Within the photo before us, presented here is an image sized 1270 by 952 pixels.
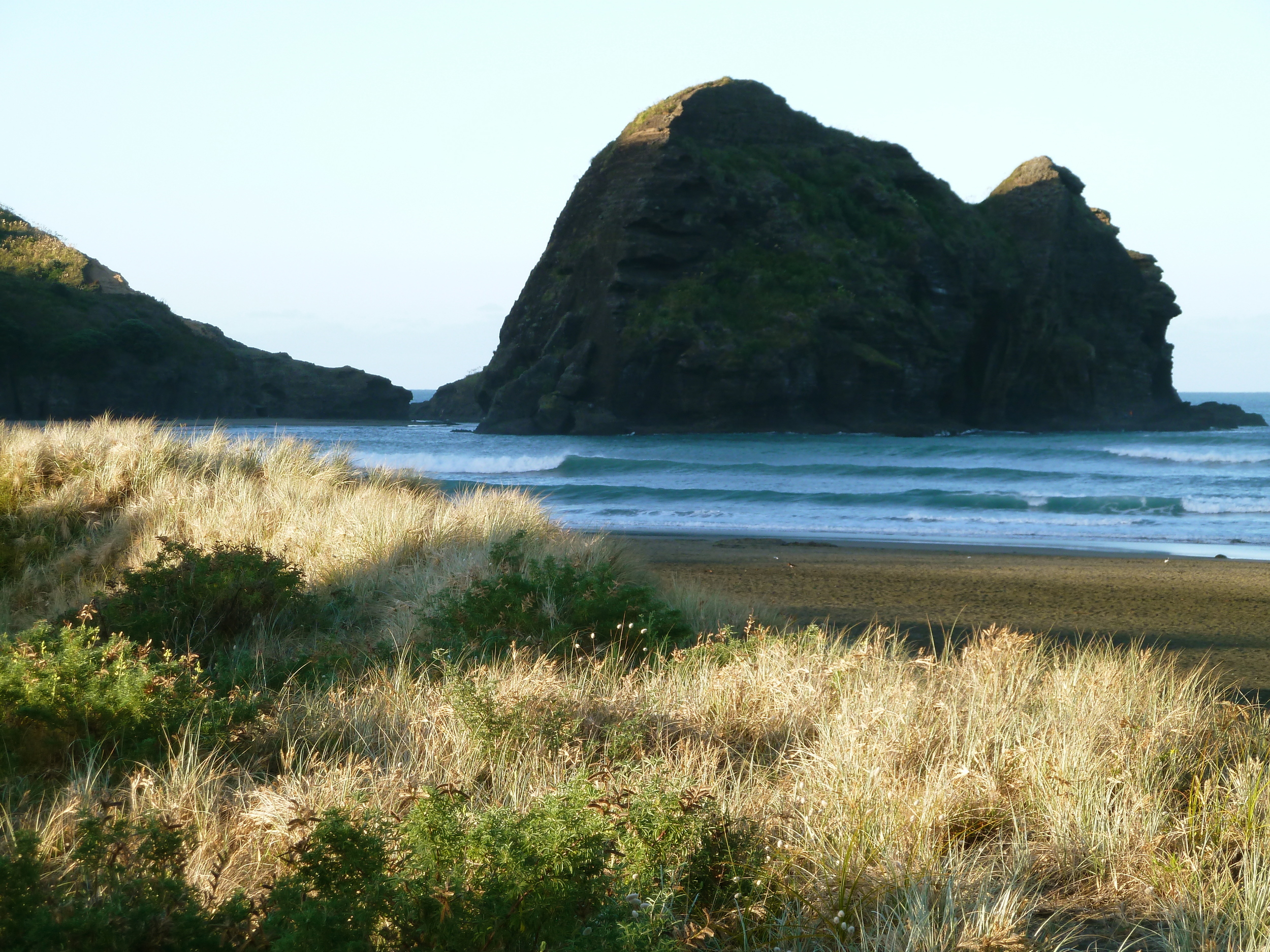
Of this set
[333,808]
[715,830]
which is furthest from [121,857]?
[715,830]

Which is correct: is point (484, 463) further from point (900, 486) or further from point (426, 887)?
point (426, 887)

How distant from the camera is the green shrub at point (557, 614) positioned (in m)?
5.66

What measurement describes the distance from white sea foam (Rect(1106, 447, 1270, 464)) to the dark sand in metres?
26.8

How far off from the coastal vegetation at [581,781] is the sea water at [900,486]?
536 centimetres

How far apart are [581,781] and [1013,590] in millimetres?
7946

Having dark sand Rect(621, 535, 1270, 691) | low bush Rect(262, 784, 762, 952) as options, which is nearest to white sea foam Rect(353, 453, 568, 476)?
dark sand Rect(621, 535, 1270, 691)

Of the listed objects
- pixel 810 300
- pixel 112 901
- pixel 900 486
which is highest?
pixel 810 300

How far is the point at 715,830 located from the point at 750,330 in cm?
5508

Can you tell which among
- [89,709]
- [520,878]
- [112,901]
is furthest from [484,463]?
[112,901]

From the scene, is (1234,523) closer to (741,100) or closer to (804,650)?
(804,650)

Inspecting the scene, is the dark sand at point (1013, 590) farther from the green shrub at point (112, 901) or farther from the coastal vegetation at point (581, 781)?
the green shrub at point (112, 901)

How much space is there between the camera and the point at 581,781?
285cm

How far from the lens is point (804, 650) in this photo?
516 cm

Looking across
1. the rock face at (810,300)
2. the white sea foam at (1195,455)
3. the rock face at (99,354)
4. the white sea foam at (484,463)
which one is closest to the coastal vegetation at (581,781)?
the white sea foam at (484,463)
